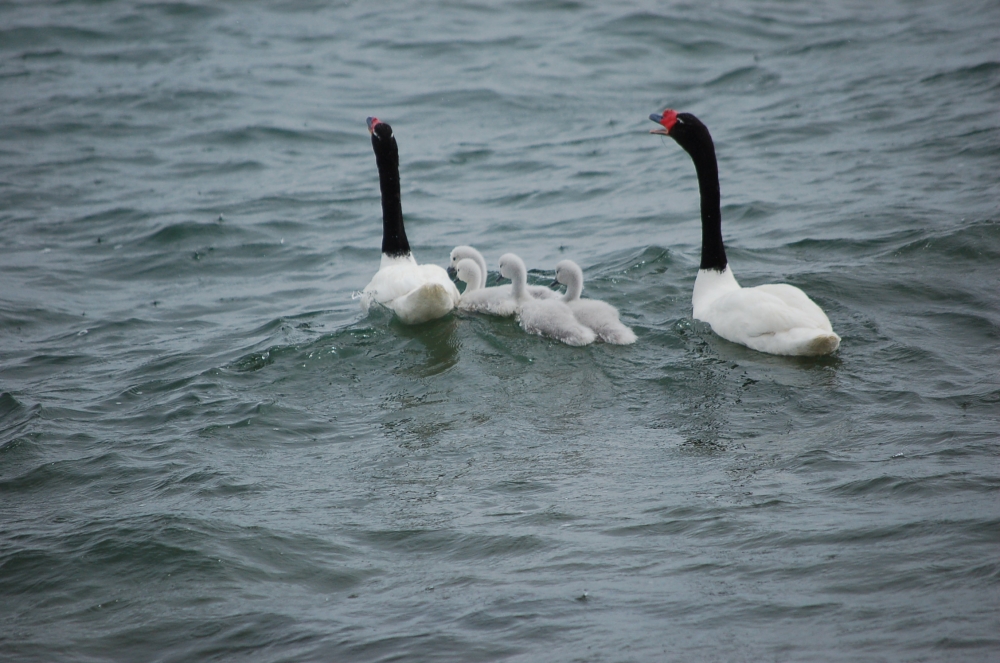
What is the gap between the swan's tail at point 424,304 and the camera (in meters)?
8.61

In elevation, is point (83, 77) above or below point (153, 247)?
above

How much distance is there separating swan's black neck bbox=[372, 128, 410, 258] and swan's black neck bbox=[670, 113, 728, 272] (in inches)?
103

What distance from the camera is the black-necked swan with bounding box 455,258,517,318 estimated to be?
8844 mm

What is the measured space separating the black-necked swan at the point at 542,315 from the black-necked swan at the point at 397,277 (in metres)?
0.59

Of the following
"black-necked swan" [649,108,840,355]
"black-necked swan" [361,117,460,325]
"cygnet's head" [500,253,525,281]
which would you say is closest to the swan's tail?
"black-necked swan" [361,117,460,325]

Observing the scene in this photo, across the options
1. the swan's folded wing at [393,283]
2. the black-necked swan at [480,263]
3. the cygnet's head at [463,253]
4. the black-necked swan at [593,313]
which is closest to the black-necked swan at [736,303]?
the black-necked swan at [593,313]

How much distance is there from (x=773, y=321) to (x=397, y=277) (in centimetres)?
327

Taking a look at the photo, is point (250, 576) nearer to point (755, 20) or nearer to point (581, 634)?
point (581, 634)

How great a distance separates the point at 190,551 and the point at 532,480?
198 centimetres

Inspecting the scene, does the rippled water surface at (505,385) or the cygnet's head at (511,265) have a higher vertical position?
the cygnet's head at (511,265)

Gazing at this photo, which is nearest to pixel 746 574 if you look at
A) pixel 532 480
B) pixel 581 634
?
pixel 581 634

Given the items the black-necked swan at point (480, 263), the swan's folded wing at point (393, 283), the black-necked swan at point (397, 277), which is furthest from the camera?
the black-necked swan at point (480, 263)

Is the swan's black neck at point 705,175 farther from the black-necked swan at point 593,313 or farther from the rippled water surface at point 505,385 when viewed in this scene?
the black-necked swan at point 593,313

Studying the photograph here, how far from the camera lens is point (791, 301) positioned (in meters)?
7.84
